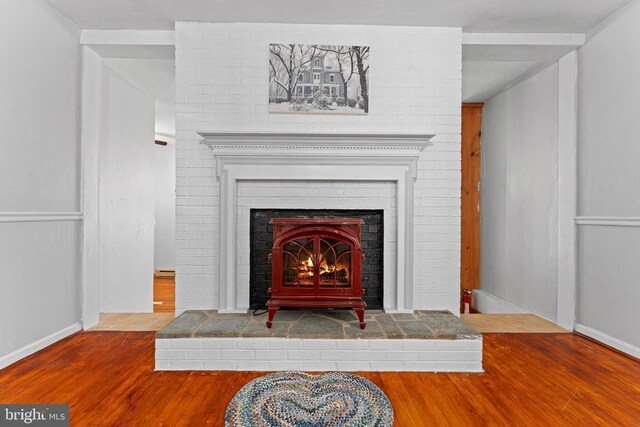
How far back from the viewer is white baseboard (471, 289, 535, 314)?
11.6 feet

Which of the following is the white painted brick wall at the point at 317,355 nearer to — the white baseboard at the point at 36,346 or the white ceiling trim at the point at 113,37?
the white baseboard at the point at 36,346

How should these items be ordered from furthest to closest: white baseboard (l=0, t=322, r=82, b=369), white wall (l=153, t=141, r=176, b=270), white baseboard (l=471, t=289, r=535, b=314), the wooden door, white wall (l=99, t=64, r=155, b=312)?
white wall (l=153, t=141, r=176, b=270) → the wooden door → white baseboard (l=471, t=289, r=535, b=314) → white wall (l=99, t=64, r=155, b=312) → white baseboard (l=0, t=322, r=82, b=369)

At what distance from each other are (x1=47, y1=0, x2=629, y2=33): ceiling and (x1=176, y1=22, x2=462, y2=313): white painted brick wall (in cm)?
9

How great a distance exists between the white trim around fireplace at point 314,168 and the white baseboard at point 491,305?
155 cm

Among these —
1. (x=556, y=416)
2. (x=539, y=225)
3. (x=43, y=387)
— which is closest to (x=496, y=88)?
(x=539, y=225)

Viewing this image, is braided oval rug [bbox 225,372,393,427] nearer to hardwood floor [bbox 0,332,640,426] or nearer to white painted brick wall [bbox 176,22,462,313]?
hardwood floor [bbox 0,332,640,426]

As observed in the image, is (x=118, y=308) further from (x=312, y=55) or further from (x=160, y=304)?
(x=312, y=55)

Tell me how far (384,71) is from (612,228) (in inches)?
80.7

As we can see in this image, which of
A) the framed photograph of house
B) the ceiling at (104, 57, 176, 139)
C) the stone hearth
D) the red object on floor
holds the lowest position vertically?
the red object on floor

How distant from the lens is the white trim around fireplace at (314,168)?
8.66 ft

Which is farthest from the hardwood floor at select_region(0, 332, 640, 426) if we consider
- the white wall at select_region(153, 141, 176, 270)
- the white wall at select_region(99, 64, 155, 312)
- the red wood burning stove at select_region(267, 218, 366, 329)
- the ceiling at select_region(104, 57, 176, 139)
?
the white wall at select_region(153, 141, 176, 270)

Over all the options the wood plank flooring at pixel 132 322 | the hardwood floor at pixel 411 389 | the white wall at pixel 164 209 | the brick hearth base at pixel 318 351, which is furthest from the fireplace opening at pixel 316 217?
the white wall at pixel 164 209

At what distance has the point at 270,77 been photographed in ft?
8.99

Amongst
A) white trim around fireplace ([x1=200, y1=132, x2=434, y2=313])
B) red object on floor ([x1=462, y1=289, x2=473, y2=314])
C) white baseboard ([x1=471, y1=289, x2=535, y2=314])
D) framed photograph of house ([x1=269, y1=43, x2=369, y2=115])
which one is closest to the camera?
white trim around fireplace ([x1=200, y1=132, x2=434, y2=313])
